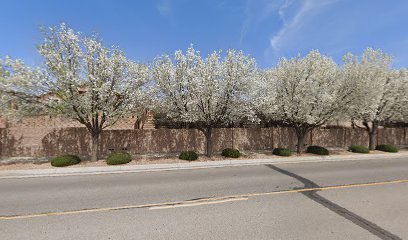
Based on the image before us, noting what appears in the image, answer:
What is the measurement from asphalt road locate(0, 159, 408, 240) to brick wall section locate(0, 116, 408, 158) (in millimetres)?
6898

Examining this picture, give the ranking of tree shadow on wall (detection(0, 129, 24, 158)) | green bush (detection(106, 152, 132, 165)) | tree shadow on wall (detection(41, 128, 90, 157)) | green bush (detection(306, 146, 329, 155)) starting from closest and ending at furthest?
green bush (detection(106, 152, 132, 165)), tree shadow on wall (detection(0, 129, 24, 158)), tree shadow on wall (detection(41, 128, 90, 157)), green bush (detection(306, 146, 329, 155))

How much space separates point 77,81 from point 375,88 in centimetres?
2107

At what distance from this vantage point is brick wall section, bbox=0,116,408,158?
52.4ft

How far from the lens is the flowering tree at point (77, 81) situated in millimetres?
12000

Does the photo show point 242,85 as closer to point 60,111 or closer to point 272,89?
point 272,89

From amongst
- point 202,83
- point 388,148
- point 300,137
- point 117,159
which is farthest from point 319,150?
point 117,159

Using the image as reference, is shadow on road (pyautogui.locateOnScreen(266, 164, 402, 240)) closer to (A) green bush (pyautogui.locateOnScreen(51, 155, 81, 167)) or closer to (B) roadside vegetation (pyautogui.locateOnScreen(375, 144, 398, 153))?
(A) green bush (pyautogui.locateOnScreen(51, 155, 81, 167))

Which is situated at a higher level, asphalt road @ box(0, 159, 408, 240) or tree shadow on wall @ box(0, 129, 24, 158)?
tree shadow on wall @ box(0, 129, 24, 158)

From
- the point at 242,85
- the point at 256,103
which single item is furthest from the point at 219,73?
the point at 256,103

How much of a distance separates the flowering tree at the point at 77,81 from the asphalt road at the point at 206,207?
4.42 metres

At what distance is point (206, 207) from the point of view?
6391 millimetres

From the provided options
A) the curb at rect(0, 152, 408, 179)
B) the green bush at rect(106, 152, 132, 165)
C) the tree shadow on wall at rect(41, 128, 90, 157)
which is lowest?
the curb at rect(0, 152, 408, 179)

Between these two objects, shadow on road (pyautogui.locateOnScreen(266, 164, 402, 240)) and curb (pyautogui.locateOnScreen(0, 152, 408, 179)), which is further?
curb (pyautogui.locateOnScreen(0, 152, 408, 179))

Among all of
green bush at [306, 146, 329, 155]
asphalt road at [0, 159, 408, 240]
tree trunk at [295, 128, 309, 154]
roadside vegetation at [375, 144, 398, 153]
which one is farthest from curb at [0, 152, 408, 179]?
roadside vegetation at [375, 144, 398, 153]
